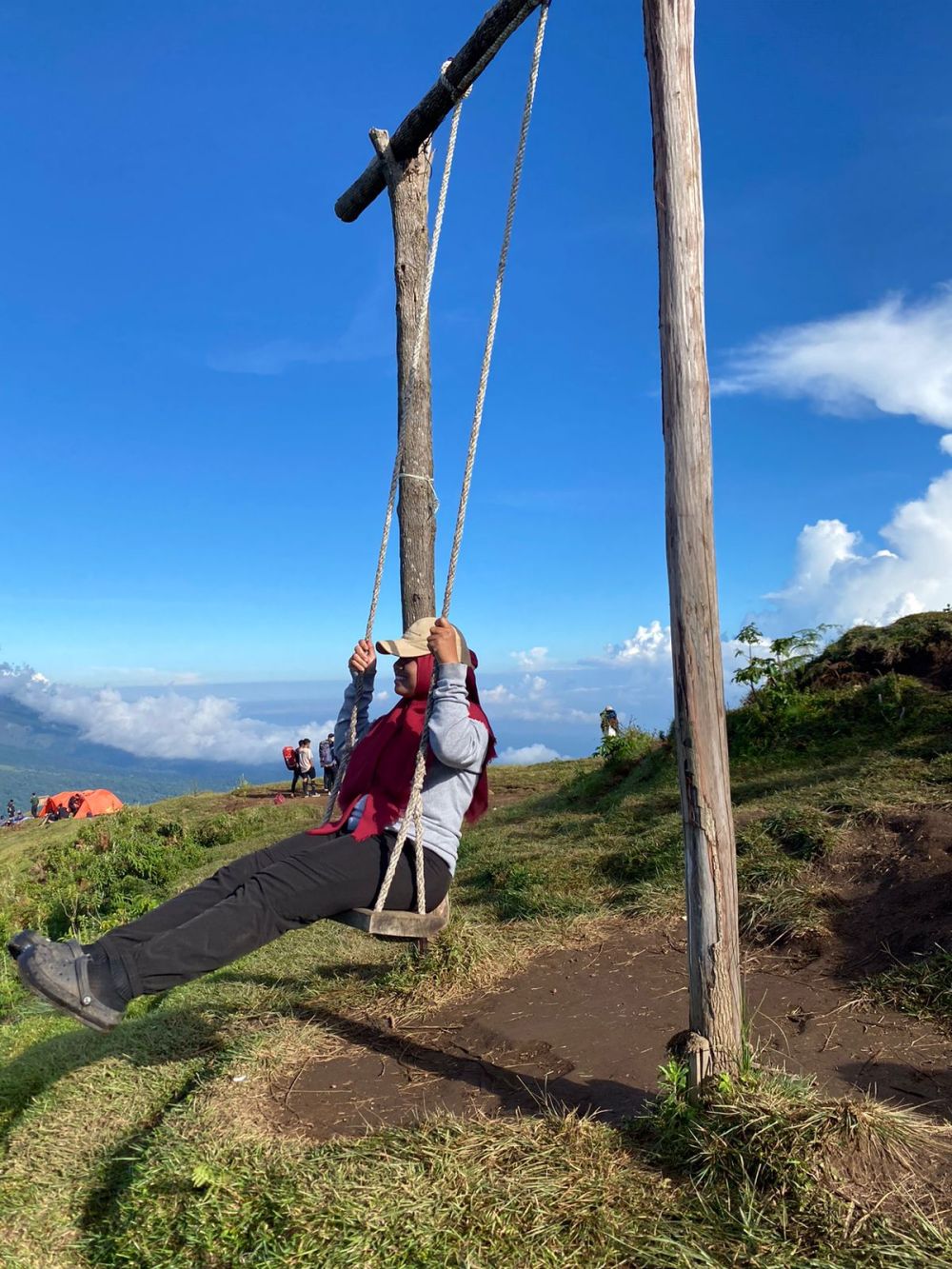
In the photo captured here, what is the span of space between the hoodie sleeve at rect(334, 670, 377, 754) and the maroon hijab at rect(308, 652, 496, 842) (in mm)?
216

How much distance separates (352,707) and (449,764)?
44.1 inches

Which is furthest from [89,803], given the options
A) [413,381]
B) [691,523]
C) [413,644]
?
[691,523]

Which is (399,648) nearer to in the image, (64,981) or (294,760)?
(64,981)

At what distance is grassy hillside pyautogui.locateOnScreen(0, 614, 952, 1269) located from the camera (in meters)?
2.80

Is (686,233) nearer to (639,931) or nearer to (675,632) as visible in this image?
(675,632)

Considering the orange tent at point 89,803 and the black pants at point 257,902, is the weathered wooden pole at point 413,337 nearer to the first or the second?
the black pants at point 257,902

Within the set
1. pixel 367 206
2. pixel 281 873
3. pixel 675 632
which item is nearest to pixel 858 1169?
pixel 675 632

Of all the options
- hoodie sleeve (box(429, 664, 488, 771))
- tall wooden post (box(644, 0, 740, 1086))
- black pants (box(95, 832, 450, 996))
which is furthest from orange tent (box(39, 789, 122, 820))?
tall wooden post (box(644, 0, 740, 1086))

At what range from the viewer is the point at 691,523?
344 centimetres

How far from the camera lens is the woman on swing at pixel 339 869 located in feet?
11.8

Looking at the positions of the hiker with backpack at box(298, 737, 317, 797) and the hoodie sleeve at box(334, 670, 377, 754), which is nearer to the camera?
the hoodie sleeve at box(334, 670, 377, 754)

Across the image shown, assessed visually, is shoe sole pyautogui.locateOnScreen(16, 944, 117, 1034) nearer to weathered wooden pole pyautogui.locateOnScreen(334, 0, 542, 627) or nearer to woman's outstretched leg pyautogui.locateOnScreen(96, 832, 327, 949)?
woman's outstretched leg pyautogui.locateOnScreen(96, 832, 327, 949)

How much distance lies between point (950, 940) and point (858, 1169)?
2126 millimetres

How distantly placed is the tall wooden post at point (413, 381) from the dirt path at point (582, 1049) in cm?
264
